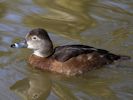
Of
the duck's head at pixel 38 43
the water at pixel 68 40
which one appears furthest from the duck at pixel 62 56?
the water at pixel 68 40

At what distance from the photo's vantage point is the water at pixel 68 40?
7.82 m

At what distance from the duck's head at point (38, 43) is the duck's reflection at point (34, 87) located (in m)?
0.40

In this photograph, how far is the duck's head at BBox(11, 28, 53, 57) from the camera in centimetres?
841

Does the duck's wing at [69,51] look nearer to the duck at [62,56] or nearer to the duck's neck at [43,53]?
the duck at [62,56]

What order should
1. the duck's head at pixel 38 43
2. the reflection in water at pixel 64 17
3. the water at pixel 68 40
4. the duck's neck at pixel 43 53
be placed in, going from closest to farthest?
the water at pixel 68 40, the duck's head at pixel 38 43, the duck's neck at pixel 43 53, the reflection in water at pixel 64 17

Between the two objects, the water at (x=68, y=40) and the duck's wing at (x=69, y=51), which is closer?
the water at (x=68, y=40)

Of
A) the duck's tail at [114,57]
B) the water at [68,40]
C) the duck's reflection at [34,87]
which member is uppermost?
the duck's tail at [114,57]

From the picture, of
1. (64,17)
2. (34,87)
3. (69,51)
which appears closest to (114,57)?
(69,51)

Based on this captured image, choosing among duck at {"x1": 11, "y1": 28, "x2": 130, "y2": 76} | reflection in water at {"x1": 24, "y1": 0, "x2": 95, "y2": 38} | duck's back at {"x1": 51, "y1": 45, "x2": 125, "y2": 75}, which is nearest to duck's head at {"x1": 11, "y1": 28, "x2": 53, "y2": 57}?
duck at {"x1": 11, "y1": 28, "x2": 130, "y2": 76}

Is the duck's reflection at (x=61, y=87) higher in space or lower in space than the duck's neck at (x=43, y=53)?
lower

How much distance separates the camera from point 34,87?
8102mm

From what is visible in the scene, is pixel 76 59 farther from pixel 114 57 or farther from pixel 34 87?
pixel 34 87

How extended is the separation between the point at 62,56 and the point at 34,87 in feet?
2.22

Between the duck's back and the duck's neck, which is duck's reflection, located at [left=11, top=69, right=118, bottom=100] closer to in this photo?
the duck's back
